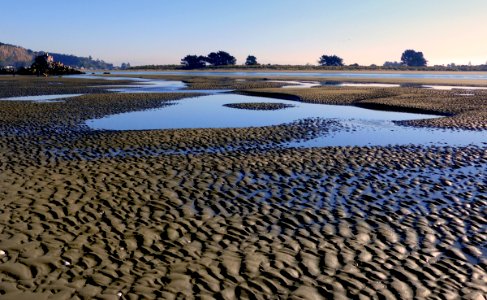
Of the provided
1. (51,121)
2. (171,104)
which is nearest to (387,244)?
(51,121)

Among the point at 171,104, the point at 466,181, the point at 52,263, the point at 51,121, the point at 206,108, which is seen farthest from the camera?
the point at 171,104

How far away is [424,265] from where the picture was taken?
8656mm

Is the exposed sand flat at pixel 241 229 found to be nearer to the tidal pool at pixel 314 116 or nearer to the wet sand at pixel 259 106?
the tidal pool at pixel 314 116

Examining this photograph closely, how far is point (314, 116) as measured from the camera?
112 feet

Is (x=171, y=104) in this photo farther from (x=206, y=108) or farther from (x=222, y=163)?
(x=222, y=163)

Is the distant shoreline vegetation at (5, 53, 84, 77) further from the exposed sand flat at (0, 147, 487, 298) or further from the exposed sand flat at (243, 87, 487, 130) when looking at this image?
the exposed sand flat at (0, 147, 487, 298)

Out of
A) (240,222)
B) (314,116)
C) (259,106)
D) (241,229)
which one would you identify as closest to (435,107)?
(314,116)

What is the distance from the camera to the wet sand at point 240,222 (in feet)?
25.5

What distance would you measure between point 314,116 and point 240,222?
24569 millimetres

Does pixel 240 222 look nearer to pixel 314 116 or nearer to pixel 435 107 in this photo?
pixel 314 116

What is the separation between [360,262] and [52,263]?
711 centimetres

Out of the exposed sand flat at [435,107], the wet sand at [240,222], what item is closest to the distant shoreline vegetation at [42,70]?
the exposed sand flat at [435,107]

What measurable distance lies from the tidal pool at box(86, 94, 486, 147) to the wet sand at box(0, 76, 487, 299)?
359 cm

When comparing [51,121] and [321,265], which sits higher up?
[51,121]
